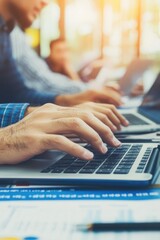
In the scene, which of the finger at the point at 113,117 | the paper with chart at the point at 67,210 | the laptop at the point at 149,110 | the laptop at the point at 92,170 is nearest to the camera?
the paper with chart at the point at 67,210

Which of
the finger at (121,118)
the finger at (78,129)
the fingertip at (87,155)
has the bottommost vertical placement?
the finger at (121,118)

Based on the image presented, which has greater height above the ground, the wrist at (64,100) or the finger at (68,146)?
the finger at (68,146)

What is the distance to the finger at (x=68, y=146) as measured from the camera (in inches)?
21.3

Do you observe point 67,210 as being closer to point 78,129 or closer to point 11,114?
point 78,129

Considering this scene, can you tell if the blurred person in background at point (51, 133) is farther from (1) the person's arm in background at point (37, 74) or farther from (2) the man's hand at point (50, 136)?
(1) the person's arm in background at point (37, 74)

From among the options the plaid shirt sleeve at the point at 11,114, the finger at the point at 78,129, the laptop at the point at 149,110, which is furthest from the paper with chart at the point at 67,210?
the laptop at the point at 149,110

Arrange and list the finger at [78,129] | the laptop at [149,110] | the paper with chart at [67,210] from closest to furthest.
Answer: the paper with chart at [67,210], the finger at [78,129], the laptop at [149,110]

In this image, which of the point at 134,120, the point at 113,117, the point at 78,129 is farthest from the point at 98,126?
the point at 134,120

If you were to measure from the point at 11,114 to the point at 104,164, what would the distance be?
0.36 m

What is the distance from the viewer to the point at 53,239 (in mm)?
318

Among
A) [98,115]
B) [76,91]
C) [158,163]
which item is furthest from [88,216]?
[76,91]

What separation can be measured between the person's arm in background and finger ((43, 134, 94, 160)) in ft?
Result: 1.48

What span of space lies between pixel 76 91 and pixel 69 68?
0.06 metres

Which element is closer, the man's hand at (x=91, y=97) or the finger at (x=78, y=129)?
the finger at (x=78, y=129)
